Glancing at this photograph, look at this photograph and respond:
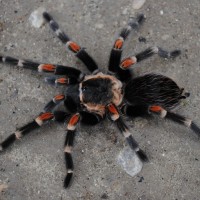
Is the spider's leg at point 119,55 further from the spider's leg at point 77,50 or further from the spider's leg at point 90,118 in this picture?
the spider's leg at point 90,118

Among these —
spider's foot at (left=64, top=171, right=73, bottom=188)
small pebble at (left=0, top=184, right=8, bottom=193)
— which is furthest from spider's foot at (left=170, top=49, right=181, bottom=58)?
small pebble at (left=0, top=184, right=8, bottom=193)

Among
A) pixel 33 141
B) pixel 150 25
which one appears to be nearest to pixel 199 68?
pixel 150 25

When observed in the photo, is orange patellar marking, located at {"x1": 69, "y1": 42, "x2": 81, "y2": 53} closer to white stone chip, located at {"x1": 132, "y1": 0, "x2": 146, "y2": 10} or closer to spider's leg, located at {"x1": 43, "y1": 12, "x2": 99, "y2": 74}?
spider's leg, located at {"x1": 43, "y1": 12, "x2": 99, "y2": 74}

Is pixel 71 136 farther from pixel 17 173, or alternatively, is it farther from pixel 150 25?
pixel 150 25

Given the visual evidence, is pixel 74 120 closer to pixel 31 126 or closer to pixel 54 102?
pixel 54 102

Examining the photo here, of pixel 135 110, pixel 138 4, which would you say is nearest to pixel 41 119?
pixel 135 110

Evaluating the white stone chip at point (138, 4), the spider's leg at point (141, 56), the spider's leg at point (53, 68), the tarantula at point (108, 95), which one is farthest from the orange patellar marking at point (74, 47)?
the white stone chip at point (138, 4)
